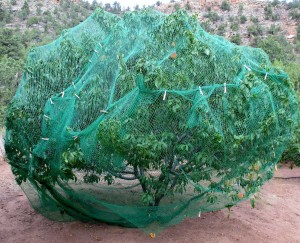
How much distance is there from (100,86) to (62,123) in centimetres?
55

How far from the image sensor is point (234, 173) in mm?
4641

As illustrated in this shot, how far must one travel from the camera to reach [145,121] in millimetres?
4301

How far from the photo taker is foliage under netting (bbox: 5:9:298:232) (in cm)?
429

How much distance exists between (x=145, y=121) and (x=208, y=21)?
773 inches

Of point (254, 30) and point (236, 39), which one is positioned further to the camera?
point (254, 30)

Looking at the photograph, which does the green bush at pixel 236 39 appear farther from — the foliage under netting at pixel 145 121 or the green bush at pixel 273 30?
the foliage under netting at pixel 145 121

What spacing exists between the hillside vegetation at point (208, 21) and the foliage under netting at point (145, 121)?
11.9m

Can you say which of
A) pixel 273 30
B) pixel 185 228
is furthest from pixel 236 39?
pixel 185 228

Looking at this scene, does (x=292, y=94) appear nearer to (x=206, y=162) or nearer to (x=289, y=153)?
(x=206, y=162)

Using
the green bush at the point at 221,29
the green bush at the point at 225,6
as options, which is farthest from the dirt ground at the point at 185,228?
the green bush at the point at 225,6

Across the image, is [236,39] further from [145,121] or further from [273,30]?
[145,121]

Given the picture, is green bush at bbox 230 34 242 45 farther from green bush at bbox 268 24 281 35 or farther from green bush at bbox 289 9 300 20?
green bush at bbox 289 9 300 20

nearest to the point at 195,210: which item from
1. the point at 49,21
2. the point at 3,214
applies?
the point at 3,214

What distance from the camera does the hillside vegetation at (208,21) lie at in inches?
726
